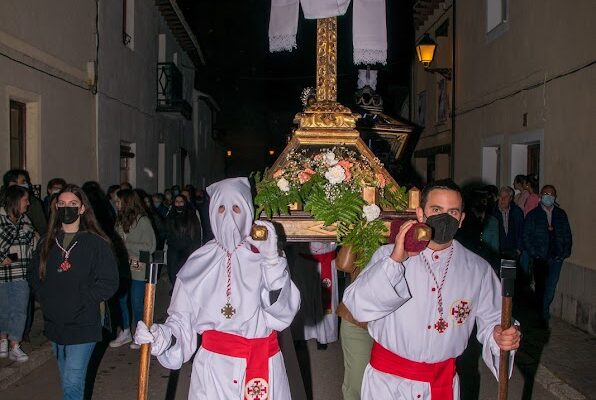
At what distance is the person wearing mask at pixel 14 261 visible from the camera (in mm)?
6891

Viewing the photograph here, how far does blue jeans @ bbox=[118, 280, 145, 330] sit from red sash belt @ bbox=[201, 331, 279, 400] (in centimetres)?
433

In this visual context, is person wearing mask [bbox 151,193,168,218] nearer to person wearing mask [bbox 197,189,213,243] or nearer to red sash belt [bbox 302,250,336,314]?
person wearing mask [bbox 197,189,213,243]

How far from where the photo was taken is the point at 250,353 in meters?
3.92

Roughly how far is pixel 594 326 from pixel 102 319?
6.21m

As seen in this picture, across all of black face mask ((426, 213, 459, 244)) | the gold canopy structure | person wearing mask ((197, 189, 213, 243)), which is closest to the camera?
black face mask ((426, 213, 459, 244))

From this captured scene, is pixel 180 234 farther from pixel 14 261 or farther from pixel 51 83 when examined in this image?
pixel 14 261

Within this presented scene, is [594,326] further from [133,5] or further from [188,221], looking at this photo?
[133,5]

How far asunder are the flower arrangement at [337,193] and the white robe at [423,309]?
113cm

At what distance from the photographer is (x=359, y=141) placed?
19.0 ft

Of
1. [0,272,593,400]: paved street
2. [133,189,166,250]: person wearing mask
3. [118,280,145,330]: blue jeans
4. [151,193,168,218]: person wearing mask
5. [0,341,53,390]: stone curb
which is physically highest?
[151,193,168,218]: person wearing mask

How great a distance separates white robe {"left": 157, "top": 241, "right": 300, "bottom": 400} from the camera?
12.7 feet

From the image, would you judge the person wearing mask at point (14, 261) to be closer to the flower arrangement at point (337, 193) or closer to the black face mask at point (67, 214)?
the black face mask at point (67, 214)

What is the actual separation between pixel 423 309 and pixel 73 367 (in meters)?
2.64

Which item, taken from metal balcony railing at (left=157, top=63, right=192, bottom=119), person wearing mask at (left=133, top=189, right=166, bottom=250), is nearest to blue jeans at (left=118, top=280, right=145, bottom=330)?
person wearing mask at (left=133, top=189, right=166, bottom=250)
